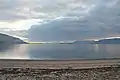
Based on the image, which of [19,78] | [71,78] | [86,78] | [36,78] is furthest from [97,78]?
[19,78]

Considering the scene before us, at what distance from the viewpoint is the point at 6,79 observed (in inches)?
739

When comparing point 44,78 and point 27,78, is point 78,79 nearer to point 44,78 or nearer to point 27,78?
point 44,78

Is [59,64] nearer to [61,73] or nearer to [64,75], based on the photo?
[61,73]

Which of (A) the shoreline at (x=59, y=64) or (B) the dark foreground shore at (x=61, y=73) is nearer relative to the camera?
(B) the dark foreground shore at (x=61, y=73)

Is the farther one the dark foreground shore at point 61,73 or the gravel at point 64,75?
the dark foreground shore at point 61,73

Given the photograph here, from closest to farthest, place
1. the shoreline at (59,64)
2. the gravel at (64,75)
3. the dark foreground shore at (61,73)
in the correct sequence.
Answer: the gravel at (64,75), the dark foreground shore at (61,73), the shoreline at (59,64)

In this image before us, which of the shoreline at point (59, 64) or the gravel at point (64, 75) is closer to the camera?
the gravel at point (64, 75)

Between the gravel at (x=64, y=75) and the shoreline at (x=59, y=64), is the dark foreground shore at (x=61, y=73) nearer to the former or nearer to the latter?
the gravel at (x=64, y=75)

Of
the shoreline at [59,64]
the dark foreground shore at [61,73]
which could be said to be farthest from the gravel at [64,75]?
the shoreline at [59,64]

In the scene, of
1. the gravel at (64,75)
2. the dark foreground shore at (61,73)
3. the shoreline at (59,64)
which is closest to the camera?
the gravel at (64,75)

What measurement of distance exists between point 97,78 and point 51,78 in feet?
12.0

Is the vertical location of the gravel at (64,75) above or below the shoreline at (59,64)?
below

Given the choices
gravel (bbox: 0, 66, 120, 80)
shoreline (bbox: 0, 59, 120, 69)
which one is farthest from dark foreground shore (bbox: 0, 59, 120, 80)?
shoreline (bbox: 0, 59, 120, 69)

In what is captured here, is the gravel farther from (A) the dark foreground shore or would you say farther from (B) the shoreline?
(B) the shoreline
